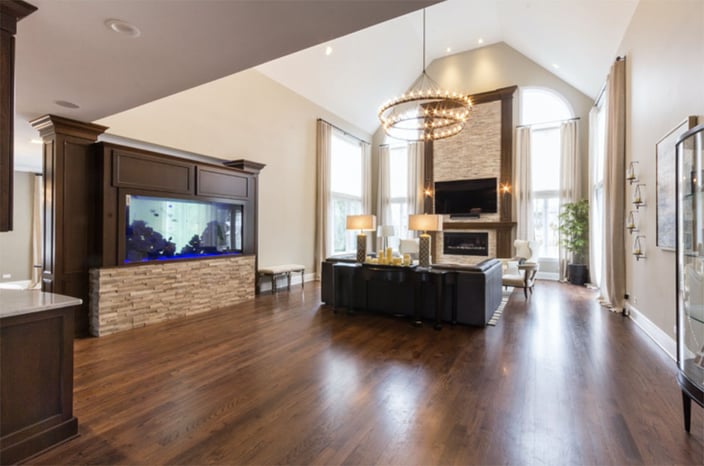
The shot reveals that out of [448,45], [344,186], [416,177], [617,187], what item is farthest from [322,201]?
[617,187]

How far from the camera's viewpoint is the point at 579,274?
7.55 m

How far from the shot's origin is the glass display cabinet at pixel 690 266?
6.66 feet

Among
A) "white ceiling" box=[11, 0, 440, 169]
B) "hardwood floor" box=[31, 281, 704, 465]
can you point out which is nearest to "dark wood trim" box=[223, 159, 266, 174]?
"white ceiling" box=[11, 0, 440, 169]

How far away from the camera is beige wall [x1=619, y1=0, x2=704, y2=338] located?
305 cm

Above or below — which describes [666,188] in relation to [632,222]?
above

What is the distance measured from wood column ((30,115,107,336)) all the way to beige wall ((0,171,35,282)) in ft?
16.9

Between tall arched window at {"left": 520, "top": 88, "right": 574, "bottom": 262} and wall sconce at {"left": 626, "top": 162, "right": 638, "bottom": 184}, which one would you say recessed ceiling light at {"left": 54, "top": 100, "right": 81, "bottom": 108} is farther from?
tall arched window at {"left": 520, "top": 88, "right": 574, "bottom": 262}

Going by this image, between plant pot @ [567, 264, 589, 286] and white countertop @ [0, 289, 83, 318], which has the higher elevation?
white countertop @ [0, 289, 83, 318]

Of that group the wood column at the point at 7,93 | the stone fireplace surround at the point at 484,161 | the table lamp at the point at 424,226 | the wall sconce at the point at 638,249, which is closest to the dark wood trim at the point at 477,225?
the stone fireplace surround at the point at 484,161

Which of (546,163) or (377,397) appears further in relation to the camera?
(546,163)

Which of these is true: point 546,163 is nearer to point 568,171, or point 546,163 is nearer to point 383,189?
point 568,171

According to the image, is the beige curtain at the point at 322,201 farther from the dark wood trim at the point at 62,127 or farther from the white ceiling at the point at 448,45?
the dark wood trim at the point at 62,127

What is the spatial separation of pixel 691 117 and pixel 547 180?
5.84 m

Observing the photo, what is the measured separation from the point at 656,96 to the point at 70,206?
275 inches
